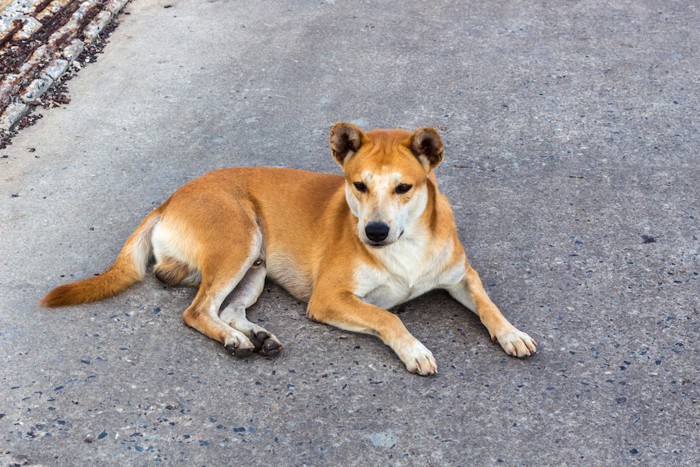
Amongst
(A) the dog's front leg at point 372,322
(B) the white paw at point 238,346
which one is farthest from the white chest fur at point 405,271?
(B) the white paw at point 238,346

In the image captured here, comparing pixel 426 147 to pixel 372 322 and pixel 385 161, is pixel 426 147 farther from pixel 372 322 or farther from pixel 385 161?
pixel 372 322

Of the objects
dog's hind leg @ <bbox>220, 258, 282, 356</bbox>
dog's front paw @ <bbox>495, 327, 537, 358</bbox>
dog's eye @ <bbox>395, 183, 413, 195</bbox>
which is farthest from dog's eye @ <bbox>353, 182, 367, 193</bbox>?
dog's front paw @ <bbox>495, 327, 537, 358</bbox>

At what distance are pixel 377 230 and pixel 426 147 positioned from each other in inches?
19.6

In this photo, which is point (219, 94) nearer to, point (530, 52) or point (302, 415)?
point (530, 52)

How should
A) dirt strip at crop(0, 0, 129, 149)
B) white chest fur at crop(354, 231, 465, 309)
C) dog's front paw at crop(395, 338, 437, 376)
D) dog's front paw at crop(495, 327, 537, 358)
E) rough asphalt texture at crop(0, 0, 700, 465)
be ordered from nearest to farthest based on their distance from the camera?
rough asphalt texture at crop(0, 0, 700, 465) < dog's front paw at crop(395, 338, 437, 376) < dog's front paw at crop(495, 327, 537, 358) < white chest fur at crop(354, 231, 465, 309) < dirt strip at crop(0, 0, 129, 149)

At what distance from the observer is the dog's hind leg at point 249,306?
13.4 feet

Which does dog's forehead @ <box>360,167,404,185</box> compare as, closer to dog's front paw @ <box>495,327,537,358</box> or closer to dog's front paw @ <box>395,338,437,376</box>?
dog's front paw @ <box>395,338,437,376</box>

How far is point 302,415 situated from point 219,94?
3548mm

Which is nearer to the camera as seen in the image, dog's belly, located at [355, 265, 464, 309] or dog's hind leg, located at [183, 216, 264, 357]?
dog's hind leg, located at [183, 216, 264, 357]

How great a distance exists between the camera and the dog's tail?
4344 millimetres

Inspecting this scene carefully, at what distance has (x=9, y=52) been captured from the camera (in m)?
6.70

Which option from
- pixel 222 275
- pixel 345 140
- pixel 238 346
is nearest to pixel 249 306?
pixel 222 275

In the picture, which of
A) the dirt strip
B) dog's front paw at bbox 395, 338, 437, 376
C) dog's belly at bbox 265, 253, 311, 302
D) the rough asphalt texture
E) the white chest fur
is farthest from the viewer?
the dirt strip

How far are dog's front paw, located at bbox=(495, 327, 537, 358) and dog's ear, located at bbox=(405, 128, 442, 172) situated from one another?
0.85m
